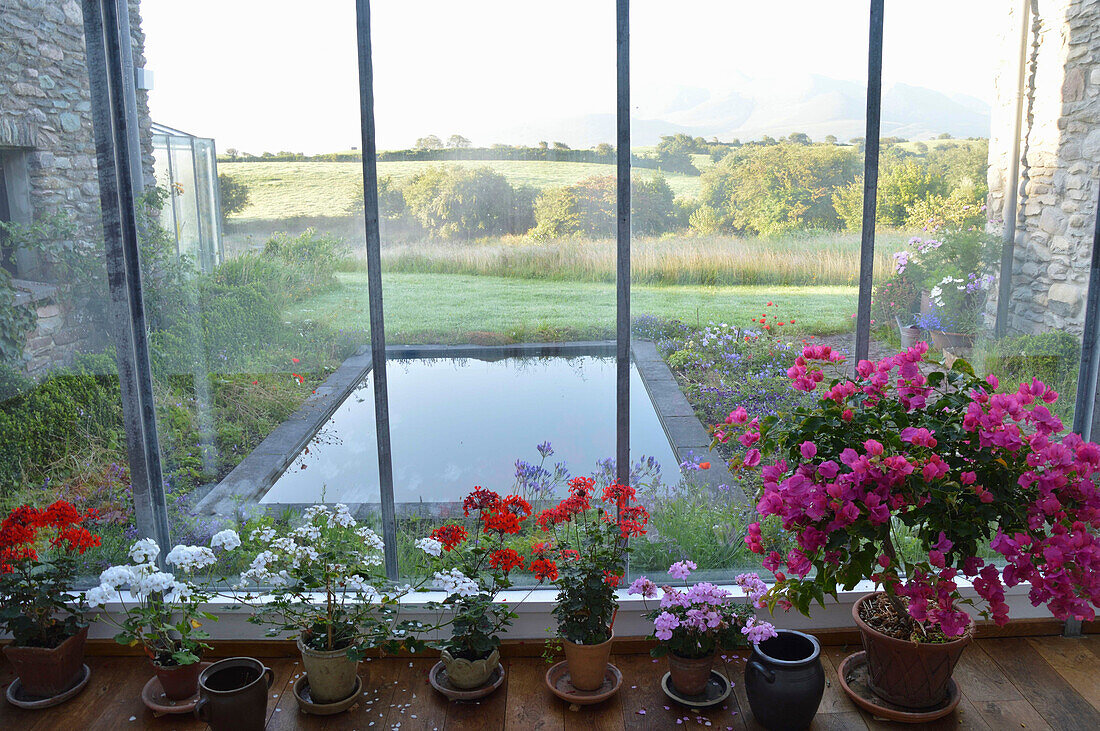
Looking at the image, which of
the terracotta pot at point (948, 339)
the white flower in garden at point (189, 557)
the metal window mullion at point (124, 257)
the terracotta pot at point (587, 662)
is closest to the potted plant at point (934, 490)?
the terracotta pot at point (948, 339)

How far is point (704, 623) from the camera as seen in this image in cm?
272

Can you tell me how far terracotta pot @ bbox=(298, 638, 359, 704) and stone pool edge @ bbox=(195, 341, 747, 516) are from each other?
574 millimetres

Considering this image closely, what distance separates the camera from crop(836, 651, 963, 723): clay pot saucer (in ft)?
8.63

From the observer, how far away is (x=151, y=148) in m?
2.93

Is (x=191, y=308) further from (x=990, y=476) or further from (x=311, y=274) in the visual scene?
(x=990, y=476)

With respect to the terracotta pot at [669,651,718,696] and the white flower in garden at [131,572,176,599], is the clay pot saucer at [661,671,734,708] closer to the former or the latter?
the terracotta pot at [669,651,718,696]

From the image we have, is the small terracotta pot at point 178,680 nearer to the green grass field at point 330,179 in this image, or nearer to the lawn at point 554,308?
the lawn at point 554,308

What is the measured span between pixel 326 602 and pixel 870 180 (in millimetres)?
2403

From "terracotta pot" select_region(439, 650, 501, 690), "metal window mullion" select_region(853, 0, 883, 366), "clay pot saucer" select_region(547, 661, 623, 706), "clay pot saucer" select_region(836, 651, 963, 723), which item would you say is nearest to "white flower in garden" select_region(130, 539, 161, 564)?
"terracotta pot" select_region(439, 650, 501, 690)

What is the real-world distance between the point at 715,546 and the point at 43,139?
2.75 metres

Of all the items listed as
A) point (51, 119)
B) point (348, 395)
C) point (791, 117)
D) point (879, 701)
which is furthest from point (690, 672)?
point (51, 119)

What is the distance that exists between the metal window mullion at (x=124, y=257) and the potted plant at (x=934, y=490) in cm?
216

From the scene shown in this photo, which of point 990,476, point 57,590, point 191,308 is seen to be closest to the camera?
point 990,476

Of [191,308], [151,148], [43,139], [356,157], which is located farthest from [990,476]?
[43,139]
